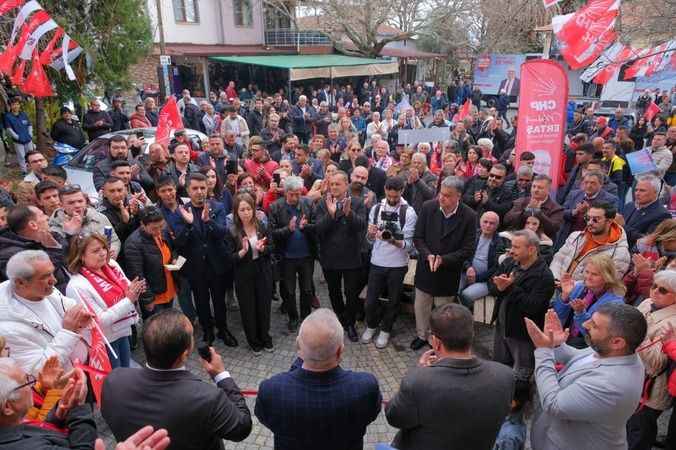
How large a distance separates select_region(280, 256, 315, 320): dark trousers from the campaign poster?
76.5 feet

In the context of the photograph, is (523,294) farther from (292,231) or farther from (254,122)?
(254,122)

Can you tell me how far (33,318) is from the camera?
2986 mm

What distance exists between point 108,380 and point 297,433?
99 centimetres

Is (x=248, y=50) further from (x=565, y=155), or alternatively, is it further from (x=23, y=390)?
(x=23, y=390)

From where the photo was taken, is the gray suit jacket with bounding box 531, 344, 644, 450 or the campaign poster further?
the campaign poster

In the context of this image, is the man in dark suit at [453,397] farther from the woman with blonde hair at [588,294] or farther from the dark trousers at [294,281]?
the dark trousers at [294,281]

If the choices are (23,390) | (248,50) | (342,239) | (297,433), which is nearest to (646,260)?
(342,239)

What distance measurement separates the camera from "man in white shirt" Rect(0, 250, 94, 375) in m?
2.90

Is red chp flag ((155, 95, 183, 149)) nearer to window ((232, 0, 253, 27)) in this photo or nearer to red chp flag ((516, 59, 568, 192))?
red chp flag ((516, 59, 568, 192))

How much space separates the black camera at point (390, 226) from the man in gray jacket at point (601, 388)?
2398 mm

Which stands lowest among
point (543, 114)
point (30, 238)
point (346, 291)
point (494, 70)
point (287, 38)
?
point (346, 291)

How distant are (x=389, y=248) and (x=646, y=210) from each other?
9.69 feet

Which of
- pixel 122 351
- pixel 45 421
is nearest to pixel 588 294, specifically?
pixel 45 421

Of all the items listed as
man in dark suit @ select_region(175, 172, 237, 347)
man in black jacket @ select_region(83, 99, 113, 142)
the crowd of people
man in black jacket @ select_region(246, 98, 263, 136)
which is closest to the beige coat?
the crowd of people
